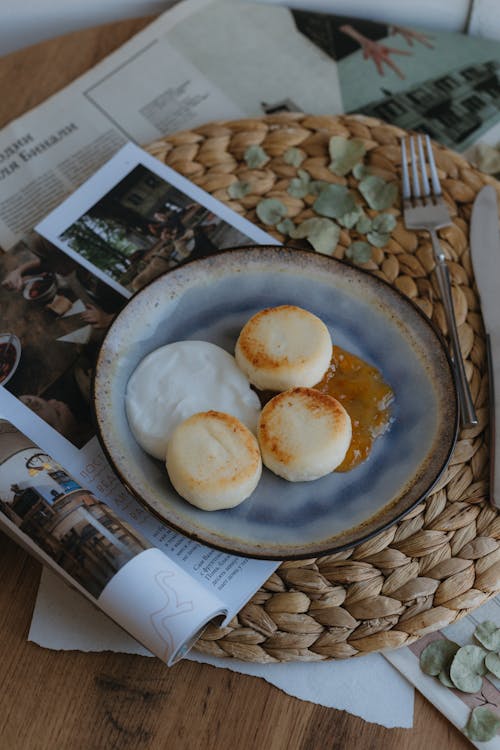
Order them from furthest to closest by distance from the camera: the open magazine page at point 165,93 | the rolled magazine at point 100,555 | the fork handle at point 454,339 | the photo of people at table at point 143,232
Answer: the open magazine page at point 165,93 → the photo of people at table at point 143,232 → the fork handle at point 454,339 → the rolled magazine at point 100,555

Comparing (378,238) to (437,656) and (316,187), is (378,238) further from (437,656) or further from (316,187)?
(437,656)

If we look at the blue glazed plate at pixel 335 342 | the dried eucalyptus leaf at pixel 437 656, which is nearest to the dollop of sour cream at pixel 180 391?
the blue glazed plate at pixel 335 342

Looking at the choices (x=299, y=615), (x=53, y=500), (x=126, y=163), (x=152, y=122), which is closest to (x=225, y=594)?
(x=299, y=615)

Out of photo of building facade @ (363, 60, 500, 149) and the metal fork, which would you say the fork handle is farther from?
photo of building facade @ (363, 60, 500, 149)

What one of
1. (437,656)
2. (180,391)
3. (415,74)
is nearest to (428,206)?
(415,74)

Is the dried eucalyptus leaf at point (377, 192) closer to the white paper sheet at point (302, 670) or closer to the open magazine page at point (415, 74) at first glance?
the open magazine page at point (415, 74)


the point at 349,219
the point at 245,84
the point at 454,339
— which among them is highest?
the point at 245,84

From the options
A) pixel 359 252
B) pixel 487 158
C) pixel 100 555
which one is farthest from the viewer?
pixel 487 158
